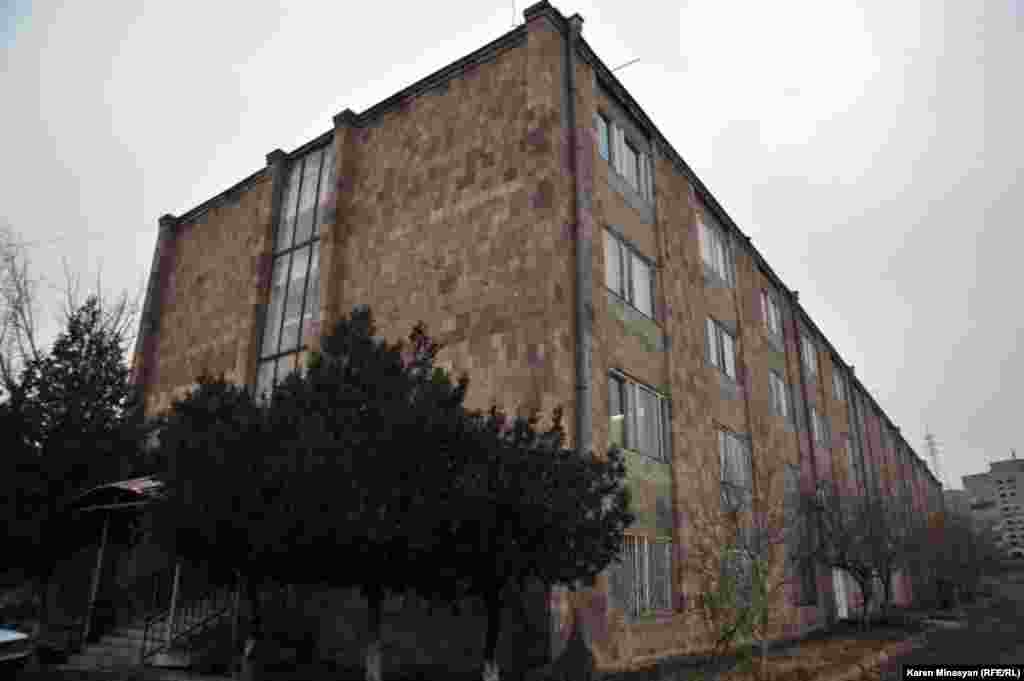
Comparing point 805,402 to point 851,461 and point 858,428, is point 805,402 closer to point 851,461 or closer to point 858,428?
point 851,461

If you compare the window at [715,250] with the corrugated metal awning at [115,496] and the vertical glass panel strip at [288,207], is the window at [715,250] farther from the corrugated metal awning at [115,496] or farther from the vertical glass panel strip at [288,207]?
the corrugated metal awning at [115,496]

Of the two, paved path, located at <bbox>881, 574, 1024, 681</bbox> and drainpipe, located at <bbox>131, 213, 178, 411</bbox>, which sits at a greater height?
drainpipe, located at <bbox>131, 213, 178, 411</bbox>

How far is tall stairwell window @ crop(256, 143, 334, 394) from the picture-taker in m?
20.0

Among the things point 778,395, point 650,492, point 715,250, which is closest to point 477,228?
point 650,492

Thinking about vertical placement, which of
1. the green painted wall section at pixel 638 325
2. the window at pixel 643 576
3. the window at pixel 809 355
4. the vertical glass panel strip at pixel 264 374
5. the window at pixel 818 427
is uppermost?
the window at pixel 809 355

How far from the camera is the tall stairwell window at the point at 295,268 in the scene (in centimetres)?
1997

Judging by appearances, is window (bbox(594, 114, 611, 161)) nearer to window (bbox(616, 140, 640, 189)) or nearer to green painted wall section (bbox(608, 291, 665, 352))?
window (bbox(616, 140, 640, 189))

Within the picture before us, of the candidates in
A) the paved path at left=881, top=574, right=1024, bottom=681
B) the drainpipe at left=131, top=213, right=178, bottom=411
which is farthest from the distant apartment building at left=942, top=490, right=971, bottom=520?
the drainpipe at left=131, top=213, right=178, bottom=411

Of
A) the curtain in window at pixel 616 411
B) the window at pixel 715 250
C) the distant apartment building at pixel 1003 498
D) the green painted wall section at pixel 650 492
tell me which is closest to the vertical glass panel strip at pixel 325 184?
the curtain in window at pixel 616 411

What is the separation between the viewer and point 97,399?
666 inches

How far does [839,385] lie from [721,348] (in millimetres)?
22750

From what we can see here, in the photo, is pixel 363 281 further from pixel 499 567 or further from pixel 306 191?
pixel 499 567

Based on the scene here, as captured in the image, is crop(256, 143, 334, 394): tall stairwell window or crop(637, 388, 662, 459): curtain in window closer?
crop(637, 388, 662, 459): curtain in window

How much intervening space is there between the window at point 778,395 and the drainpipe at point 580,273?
16.0 m
